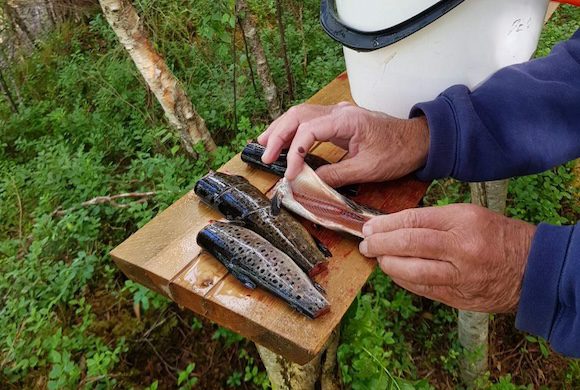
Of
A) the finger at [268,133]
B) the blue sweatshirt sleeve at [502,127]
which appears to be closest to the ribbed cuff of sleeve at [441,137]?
the blue sweatshirt sleeve at [502,127]

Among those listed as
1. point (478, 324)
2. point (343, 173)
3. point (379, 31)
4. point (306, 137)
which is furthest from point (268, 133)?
point (478, 324)

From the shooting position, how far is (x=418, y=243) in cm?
111

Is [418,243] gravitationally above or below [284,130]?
below

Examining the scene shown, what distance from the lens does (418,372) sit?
287 centimetres

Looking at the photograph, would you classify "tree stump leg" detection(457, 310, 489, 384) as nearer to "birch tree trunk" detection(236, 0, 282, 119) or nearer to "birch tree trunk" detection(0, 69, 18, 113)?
"birch tree trunk" detection(236, 0, 282, 119)

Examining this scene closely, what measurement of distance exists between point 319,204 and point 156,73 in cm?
195

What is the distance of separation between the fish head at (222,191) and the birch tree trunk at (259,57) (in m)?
1.96

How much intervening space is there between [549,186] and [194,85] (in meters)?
3.21

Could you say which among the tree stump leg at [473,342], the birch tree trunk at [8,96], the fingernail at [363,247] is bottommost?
the tree stump leg at [473,342]

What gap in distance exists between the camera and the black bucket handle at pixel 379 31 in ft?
4.21

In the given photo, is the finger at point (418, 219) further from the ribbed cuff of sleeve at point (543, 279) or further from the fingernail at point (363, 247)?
the ribbed cuff of sleeve at point (543, 279)

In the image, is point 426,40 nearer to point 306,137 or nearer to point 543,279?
point 306,137

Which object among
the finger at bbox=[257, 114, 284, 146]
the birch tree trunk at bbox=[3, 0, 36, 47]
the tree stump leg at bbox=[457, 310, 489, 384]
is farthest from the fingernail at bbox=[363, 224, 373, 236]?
the birch tree trunk at bbox=[3, 0, 36, 47]

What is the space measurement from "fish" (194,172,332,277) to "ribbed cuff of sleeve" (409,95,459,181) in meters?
0.46
